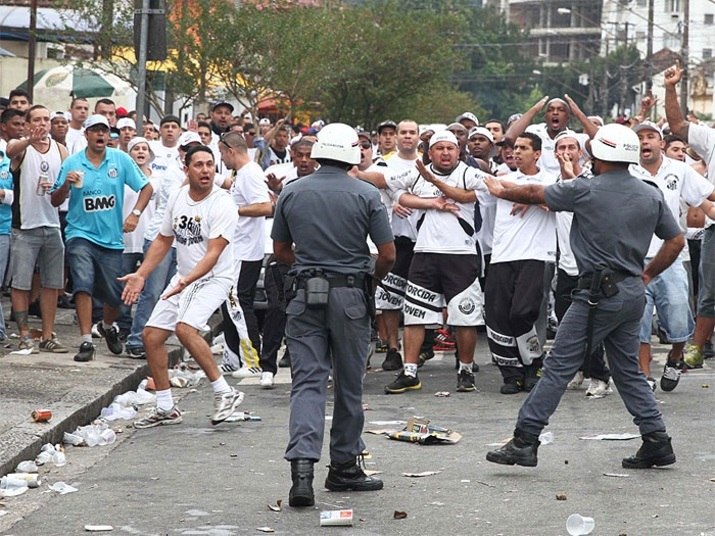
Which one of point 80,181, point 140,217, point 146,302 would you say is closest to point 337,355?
point 80,181

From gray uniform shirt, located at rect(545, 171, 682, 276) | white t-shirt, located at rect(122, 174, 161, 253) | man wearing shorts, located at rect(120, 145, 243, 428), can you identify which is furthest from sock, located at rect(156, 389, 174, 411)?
white t-shirt, located at rect(122, 174, 161, 253)

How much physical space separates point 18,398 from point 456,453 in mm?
3157

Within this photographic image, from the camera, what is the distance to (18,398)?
1095 centimetres

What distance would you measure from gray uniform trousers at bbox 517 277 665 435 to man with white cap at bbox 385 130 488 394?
10.9ft

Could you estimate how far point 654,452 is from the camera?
29.4 ft

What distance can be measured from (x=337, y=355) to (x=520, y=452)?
46.4 inches

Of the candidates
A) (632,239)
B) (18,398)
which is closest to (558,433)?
(632,239)

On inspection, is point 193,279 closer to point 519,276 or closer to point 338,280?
point 338,280

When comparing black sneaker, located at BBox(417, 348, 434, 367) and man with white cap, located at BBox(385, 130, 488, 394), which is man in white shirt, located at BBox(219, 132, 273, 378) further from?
black sneaker, located at BBox(417, 348, 434, 367)

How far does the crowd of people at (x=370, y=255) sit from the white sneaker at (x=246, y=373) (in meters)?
0.03

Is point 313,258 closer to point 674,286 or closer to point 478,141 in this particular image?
point 674,286

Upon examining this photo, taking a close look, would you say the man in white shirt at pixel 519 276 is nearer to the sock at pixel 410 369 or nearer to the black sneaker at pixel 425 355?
the sock at pixel 410 369

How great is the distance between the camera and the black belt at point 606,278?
899cm

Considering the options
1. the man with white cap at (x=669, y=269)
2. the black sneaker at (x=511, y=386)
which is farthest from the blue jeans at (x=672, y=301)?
the black sneaker at (x=511, y=386)
